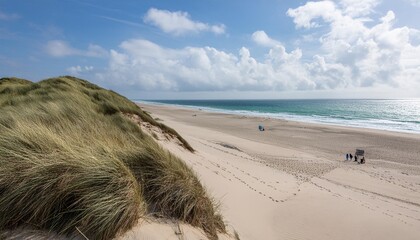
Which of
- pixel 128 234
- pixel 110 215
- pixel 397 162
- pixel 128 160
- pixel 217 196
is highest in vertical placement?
pixel 128 160

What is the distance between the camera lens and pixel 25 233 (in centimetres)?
272

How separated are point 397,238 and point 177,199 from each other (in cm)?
563

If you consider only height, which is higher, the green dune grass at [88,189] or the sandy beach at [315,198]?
the green dune grass at [88,189]

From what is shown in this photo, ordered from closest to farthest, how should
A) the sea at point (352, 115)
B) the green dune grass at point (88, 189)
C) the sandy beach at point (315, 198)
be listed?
the green dune grass at point (88, 189) < the sandy beach at point (315, 198) < the sea at point (352, 115)

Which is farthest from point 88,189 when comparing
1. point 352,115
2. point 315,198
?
point 352,115

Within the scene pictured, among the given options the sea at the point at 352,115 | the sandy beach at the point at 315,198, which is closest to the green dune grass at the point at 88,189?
the sandy beach at the point at 315,198

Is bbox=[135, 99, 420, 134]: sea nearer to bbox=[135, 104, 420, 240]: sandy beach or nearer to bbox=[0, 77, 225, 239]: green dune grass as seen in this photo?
bbox=[135, 104, 420, 240]: sandy beach

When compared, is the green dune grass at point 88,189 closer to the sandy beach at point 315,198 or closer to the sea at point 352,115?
the sandy beach at point 315,198

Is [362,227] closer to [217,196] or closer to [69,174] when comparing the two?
[217,196]

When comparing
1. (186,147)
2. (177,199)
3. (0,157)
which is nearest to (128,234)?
(177,199)

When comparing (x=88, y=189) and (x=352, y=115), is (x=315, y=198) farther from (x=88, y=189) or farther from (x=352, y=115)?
(x=352, y=115)

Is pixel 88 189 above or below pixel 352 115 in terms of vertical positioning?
above

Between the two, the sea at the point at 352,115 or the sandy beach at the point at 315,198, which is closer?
the sandy beach at the point at 315,198

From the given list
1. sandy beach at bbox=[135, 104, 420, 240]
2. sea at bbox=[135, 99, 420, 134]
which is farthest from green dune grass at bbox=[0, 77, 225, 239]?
sea at bbox=[135, 99, 420, 134]
